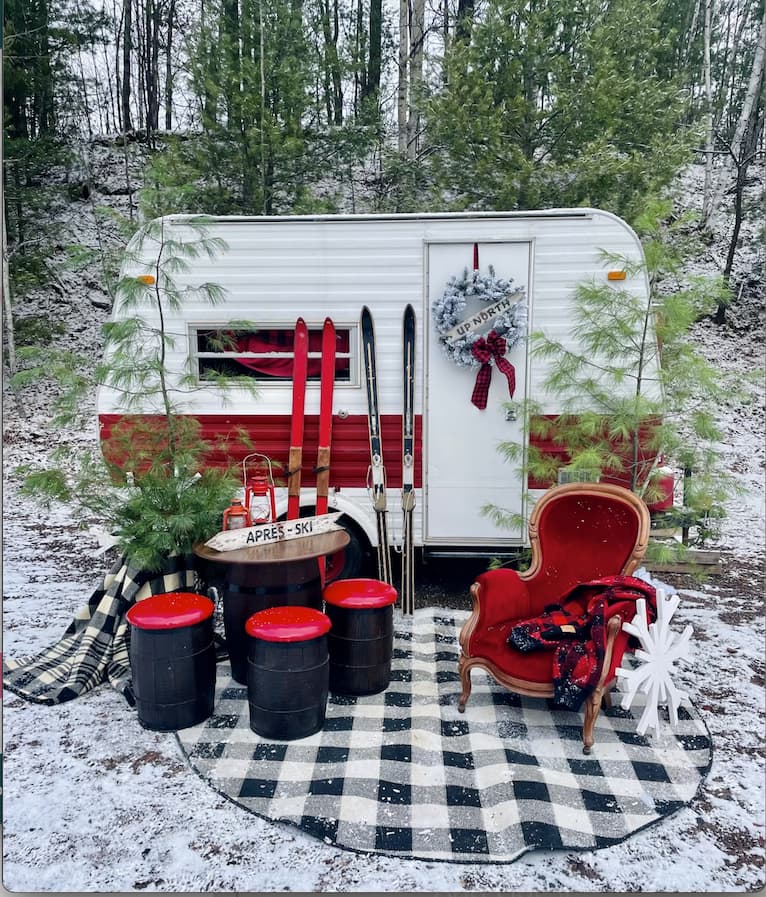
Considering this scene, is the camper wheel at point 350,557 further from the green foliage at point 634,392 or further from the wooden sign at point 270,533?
the green foliage at point 634,392

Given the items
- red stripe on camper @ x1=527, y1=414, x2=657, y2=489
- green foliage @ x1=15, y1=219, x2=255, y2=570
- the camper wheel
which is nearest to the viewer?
green foliage @ x1=15, y1=219, x2=255, y2=570

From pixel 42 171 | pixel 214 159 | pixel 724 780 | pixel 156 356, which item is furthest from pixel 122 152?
pixel 724 780

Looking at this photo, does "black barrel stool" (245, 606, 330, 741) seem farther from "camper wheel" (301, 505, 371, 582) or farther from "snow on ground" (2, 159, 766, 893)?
"camper wheel" (301, 505, 371, 582)

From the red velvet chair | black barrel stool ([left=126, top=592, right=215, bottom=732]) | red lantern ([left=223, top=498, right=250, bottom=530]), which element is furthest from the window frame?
black barrel stool ([left=126, top=592, right=215, bottom=732])

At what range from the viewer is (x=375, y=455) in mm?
3762

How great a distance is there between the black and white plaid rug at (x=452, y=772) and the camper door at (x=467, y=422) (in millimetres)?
1039

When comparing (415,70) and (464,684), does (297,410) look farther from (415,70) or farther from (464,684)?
(415,70)

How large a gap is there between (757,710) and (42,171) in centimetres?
603

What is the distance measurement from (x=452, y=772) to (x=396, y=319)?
2.35 m

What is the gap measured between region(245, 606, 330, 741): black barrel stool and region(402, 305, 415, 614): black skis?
126 cm

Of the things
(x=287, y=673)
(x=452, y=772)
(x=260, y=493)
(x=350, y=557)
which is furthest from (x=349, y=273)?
(x=452, y=772)

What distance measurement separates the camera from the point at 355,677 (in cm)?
294

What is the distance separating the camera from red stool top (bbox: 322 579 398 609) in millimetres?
2887

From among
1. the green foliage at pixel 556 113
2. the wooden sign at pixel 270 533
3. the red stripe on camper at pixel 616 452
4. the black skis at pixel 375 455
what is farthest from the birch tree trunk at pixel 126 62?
the red stripe on camper at pixel 616 452
